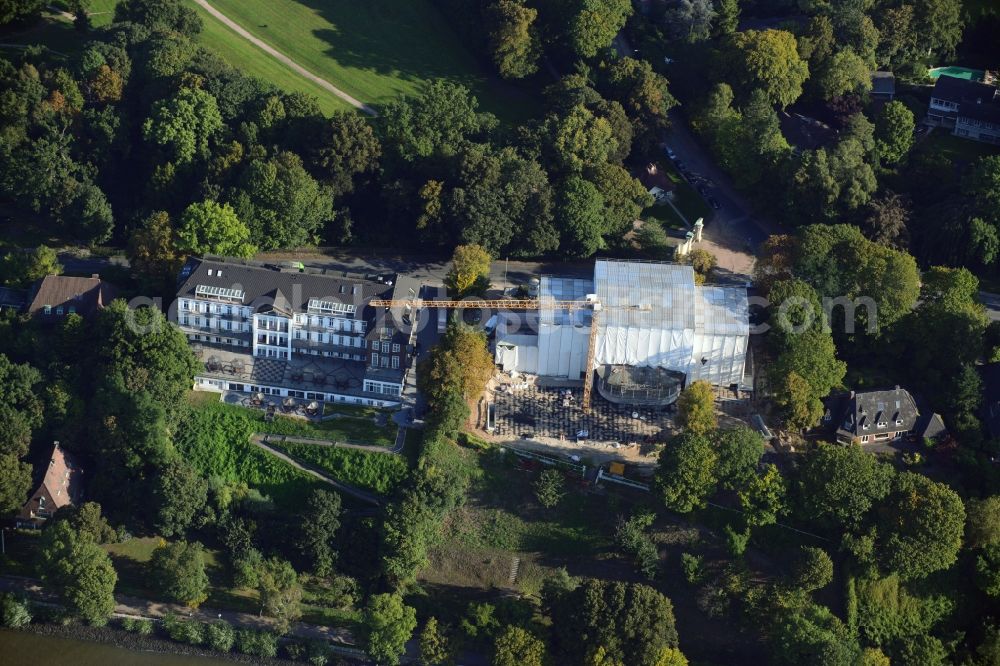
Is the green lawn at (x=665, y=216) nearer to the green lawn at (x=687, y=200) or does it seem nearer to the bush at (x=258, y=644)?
the green lawn at (x=687, y=200)

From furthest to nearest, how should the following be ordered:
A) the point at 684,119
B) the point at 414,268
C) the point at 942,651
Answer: the point at 684,119 → the point at 414,268 → the point at 942,651

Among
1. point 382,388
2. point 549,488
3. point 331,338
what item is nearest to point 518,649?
point 549,488

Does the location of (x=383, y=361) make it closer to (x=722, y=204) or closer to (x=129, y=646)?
(x=129, y=646)

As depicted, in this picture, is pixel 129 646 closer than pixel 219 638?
No

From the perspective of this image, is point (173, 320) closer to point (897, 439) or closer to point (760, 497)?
point (760, 497)

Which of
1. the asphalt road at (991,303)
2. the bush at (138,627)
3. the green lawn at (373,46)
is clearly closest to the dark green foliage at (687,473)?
the asphalt road at (991,303)

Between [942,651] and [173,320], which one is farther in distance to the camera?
[173,320]

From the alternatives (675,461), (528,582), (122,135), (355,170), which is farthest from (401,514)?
(122,135)
